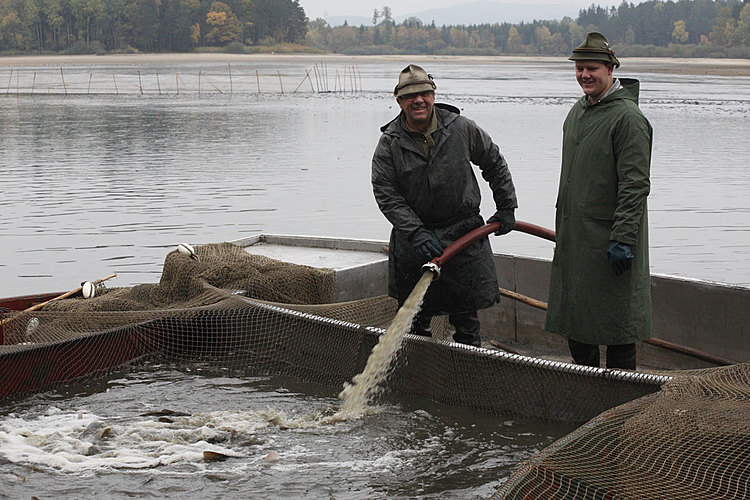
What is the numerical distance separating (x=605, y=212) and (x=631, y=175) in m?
0.27

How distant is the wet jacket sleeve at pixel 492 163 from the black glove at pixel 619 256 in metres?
0.89

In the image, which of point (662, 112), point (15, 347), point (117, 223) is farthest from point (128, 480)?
point (662, 112)

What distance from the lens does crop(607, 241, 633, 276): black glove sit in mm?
5043

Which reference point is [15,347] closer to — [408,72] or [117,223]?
[408,72]

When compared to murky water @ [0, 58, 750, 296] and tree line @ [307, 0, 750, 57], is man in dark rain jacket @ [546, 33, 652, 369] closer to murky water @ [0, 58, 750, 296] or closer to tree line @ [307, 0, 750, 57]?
murky water @ [0, 58, 750, 296]

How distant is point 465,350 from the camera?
5711 mm

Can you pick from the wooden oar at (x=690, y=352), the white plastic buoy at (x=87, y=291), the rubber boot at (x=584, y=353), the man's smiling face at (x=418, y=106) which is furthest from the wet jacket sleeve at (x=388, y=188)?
the white plastic buoy at (x=87, y=291)

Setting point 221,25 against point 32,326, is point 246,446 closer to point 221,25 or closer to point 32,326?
point 32,326

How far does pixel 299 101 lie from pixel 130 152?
78.4ft

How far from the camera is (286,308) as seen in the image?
6859 millimetres

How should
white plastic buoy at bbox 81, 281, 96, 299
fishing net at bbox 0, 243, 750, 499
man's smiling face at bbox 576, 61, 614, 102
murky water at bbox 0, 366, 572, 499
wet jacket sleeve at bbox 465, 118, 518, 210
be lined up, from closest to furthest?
fishing net at bbox 0, 243, 750, 499 < murky water at bbox 0, 366, 572, 499 < man's smiling face at bbox 576, 61, 614, 102 < wet jacket sleeve at bbox 465, 118, 518, 210 < white plastic buoy at bbox 81, 281, 96, 299

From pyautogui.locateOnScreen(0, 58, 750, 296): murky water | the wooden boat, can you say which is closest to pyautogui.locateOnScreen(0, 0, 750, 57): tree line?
pyautogui.locateOnScreen(0, 58, 750, 296): murky water

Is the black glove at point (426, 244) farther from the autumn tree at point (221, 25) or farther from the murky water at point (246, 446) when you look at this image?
the autumn tree at point (221, 25)

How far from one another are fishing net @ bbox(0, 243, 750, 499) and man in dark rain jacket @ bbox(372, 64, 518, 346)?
0.36 meters
